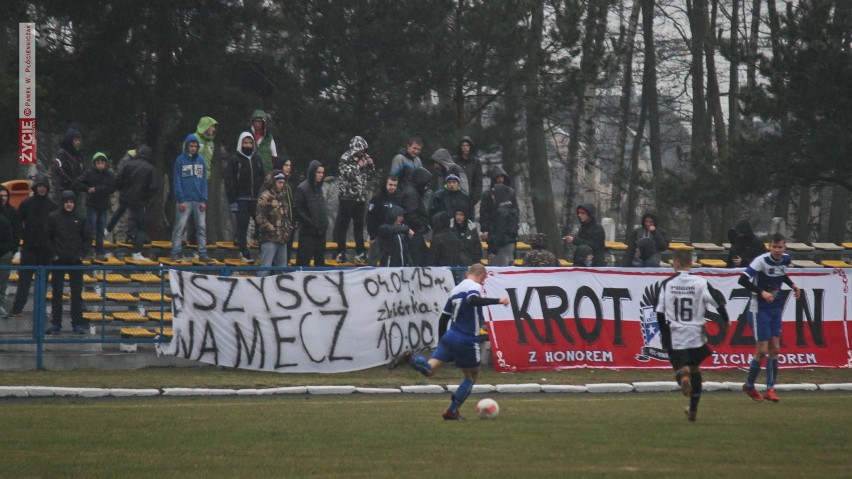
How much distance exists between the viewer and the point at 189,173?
23.5 meters

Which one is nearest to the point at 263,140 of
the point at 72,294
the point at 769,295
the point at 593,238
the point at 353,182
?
the point at 353,182

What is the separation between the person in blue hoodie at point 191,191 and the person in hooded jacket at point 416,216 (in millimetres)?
3599

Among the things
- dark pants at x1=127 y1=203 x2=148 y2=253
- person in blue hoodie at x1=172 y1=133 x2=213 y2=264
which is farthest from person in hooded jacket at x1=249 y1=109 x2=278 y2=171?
dark pants at x1=127 y1=203 x2=148 y2=253

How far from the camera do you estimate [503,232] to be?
2248 cm

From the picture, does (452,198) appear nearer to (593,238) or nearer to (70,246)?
(593,238)

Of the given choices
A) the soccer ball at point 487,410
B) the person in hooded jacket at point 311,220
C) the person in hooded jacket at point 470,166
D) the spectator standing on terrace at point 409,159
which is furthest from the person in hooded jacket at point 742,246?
the soccer ball at point 487,410

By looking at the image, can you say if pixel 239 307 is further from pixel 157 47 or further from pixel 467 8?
pixel 467 8

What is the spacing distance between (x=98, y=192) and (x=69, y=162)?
3.71 feet

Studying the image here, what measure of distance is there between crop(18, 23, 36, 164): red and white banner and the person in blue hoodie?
5.11 metres

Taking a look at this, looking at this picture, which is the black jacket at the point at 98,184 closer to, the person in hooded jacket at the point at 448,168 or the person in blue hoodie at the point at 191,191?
the person in blue hoodie at the point at 191,191

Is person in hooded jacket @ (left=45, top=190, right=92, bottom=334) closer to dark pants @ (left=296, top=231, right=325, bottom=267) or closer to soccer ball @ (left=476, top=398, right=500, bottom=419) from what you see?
dark pants @ (left=296, top=231, right=325, bottom=267)

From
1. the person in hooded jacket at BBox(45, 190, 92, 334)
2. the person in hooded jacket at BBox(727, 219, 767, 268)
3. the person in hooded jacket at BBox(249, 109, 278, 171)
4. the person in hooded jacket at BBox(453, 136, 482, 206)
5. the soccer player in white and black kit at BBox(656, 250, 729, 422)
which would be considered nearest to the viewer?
the soccer player in white and black kit at BBox(656, 250, 729, 422)

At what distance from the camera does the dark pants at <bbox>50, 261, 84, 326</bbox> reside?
19797mm

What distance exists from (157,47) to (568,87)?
966 centimetres
